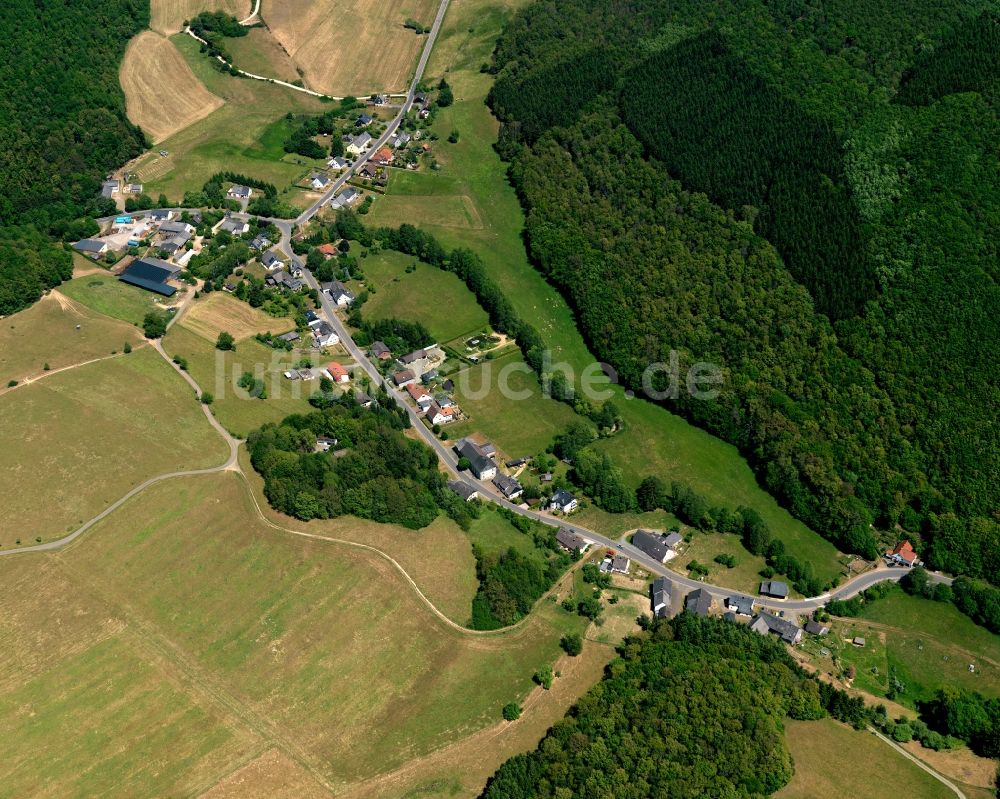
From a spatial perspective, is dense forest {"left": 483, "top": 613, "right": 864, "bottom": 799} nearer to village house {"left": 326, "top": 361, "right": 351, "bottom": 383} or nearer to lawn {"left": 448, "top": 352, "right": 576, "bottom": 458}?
lawn {"left": 448, "top": 352, "right": 576, "bottom": 458}

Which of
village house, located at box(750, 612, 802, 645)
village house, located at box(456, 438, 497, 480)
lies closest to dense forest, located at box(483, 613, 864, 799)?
village house, located at box(750, 612, 802, 645)

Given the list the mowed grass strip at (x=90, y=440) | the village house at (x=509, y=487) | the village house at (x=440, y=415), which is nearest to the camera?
the mowed grass strip at (x=90, y=440)

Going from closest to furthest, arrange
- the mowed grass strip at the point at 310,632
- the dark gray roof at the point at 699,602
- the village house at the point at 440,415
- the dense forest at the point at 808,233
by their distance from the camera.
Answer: the mowed grass strip at the point at 310,632
the dark gray roof at the point at 699,602
the dense forest at the point at 808,233
the village house at the point at 440,415

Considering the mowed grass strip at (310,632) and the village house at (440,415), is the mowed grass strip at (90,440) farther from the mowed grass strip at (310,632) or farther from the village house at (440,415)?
the village house at (440,415)

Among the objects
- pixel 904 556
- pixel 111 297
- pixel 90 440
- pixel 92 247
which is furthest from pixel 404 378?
pixel 904 556

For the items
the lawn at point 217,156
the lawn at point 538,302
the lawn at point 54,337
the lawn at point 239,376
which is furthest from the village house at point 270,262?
the lawn at point 54,337

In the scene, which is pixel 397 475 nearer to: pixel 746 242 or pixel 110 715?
pixel 110 715

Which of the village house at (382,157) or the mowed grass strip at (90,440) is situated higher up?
the village house at (382,157)
